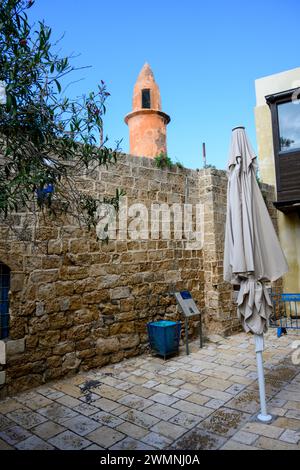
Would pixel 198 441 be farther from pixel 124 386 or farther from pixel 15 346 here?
pixel 15 346

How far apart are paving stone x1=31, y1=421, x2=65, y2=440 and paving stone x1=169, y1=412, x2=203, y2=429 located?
1.13 meters

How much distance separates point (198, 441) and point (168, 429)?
34cm

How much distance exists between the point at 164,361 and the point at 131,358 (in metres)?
0.59

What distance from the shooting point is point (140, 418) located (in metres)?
3.30

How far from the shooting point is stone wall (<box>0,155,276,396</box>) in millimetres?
4219

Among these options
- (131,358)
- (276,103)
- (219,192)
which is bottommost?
(131,358)

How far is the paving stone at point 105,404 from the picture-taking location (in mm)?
3555

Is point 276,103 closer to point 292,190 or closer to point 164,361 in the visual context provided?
point 292,190

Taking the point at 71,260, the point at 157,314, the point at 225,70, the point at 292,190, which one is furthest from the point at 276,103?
the point at 71,260

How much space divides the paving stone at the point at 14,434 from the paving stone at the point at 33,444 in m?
0.07

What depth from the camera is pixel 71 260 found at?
477cm

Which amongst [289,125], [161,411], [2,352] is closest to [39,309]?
[2,352]

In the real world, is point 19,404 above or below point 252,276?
below

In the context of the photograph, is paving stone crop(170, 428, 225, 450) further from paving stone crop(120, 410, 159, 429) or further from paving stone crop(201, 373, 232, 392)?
paving stone crop(201, 373, 232, 392)
